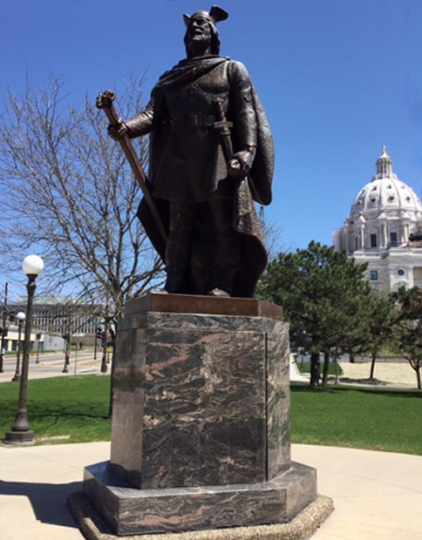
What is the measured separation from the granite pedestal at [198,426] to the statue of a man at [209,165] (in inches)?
19.9

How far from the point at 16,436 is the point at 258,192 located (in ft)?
25.2

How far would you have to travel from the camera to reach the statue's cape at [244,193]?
4.73m

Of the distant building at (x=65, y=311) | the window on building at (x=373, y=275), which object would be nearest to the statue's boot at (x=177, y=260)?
the distant building at (x=65, y=311)

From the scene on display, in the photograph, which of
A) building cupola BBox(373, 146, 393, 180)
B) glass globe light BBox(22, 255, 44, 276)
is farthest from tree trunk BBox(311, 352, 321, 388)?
building cupola BBox(373, 146, 393, 180)

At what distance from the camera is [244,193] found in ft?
15.0

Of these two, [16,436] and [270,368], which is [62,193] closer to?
[16,436]

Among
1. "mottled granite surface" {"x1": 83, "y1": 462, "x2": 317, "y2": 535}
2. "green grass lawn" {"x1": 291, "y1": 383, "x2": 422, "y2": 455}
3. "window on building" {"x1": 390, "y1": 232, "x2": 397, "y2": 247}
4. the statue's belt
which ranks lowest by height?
"green grass lawn" {"x1": 291, "y1": 383, "x2": 422, "y2": 455}

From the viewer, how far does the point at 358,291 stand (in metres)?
31.8

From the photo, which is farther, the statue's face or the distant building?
the distant building

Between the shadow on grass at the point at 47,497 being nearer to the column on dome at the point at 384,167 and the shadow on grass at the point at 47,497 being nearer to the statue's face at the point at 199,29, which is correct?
the statue's face at the point at 199,29

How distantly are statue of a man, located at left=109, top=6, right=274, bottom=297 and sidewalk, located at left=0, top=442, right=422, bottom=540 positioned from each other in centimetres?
212

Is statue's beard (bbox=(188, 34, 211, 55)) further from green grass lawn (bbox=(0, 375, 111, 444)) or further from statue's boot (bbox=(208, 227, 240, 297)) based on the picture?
green grass lawn (bbox=(0, 375, 111, 444))

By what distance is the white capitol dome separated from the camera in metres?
129

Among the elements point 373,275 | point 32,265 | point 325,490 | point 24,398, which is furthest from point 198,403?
point 373,275
